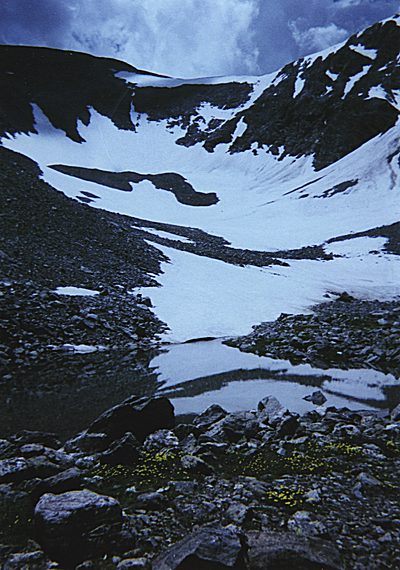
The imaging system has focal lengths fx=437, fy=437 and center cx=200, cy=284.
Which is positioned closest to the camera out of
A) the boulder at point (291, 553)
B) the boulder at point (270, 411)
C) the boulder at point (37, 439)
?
the boulder at point (291, 553)

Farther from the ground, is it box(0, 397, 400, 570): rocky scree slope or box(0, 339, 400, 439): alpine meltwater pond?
box(0, 339, 400, 439): alpine meltwater pond

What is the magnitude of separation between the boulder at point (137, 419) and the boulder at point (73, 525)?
11.7 feet

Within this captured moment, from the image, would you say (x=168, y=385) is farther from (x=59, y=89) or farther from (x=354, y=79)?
(x=59, y=89)

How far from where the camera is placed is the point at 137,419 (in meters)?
9.66

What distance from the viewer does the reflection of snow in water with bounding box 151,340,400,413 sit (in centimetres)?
1288

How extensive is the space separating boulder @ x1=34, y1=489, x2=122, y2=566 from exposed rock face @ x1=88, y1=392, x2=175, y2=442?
3567 millimetres

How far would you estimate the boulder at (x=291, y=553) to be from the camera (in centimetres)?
485

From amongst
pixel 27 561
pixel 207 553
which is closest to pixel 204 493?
pixel 207 553

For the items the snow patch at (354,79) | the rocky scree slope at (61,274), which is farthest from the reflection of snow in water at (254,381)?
the snow patch at (354,79)

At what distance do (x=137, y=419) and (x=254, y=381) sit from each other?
6.82 m

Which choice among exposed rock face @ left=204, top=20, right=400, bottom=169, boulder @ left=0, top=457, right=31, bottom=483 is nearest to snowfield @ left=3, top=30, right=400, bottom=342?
exposed rock face @ left=204, top=20, right=400, bottom=169

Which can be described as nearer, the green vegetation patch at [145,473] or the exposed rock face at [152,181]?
the green vegetation patch at [145,473]

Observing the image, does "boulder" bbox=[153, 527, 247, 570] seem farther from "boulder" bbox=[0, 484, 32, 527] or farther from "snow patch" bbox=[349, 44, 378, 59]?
"snow patch" bbox=[349, 44, 378, 59]

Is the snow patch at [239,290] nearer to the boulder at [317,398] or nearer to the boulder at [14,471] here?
the boulder at [317,398]
